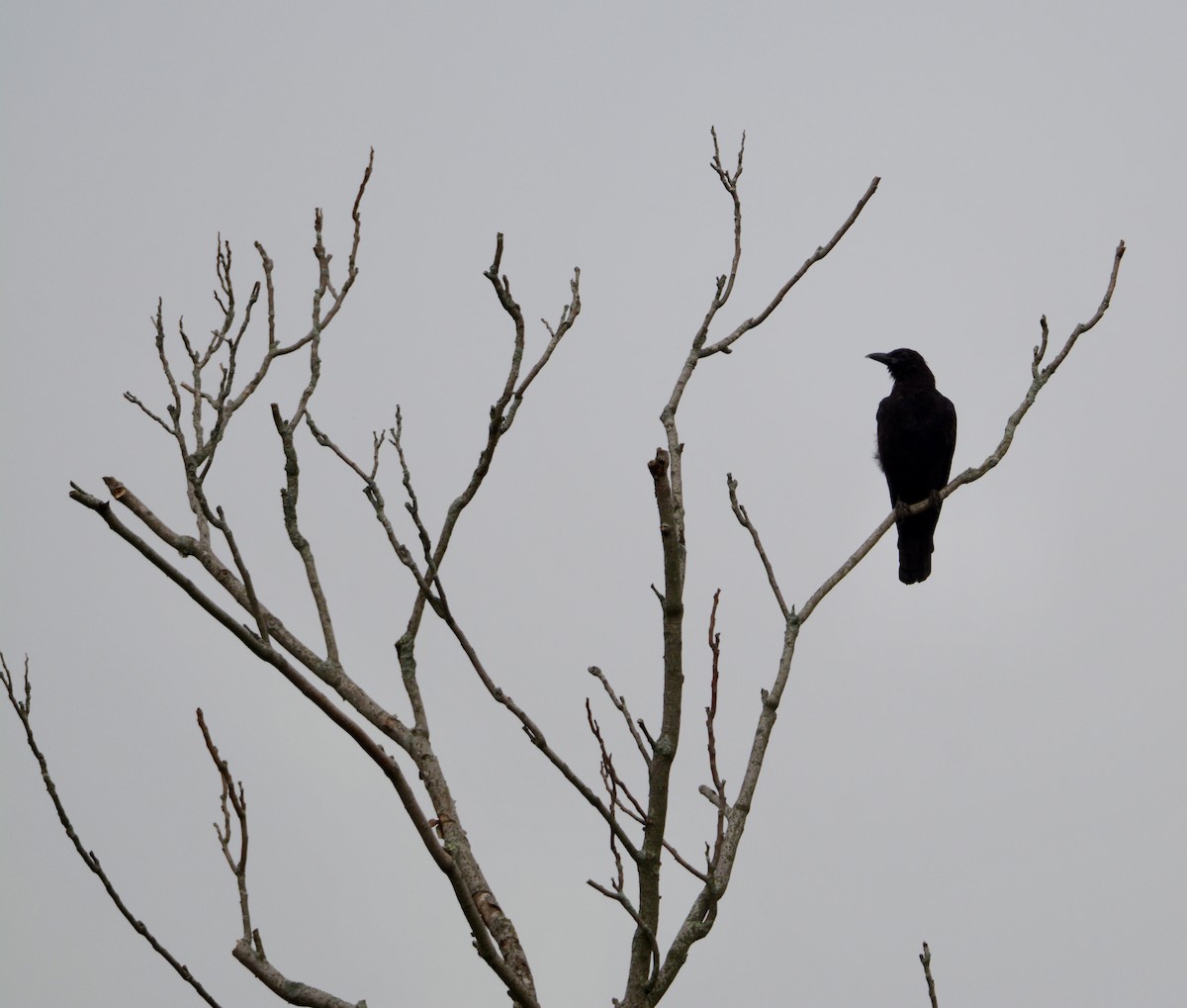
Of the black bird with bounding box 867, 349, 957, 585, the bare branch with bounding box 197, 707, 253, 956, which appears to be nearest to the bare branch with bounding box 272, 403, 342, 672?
the bare branch with bounding box 197, 707, 253, 956

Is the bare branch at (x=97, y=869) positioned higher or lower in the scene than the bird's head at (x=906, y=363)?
lower

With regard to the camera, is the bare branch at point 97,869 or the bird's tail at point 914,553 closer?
the bare branch at point 97,869

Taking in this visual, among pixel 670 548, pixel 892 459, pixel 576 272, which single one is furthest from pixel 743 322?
pixel 892 459

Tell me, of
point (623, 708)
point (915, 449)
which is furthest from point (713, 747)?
point (915, 449)

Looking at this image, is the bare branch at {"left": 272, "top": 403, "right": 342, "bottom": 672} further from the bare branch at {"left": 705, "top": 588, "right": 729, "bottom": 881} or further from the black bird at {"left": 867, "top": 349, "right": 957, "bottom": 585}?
the black bird at {"left": 867, "top": 349, "right": 957, "bottom": 585}

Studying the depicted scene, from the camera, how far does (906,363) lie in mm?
8102

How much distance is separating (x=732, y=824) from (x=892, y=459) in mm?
5568

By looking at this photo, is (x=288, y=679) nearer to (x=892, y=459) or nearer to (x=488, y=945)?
(x=488, y=945)

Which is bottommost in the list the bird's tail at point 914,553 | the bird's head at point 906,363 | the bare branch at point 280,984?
the bare branch at point 280,984

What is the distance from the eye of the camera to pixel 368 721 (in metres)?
2.66

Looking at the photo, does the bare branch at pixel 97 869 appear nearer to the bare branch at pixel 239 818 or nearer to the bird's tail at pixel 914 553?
the bare branch at pixel 239 818

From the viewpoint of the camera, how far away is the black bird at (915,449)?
773 cm

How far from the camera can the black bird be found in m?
7.73

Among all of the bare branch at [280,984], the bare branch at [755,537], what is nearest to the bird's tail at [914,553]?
the bare branch at [755,537]
